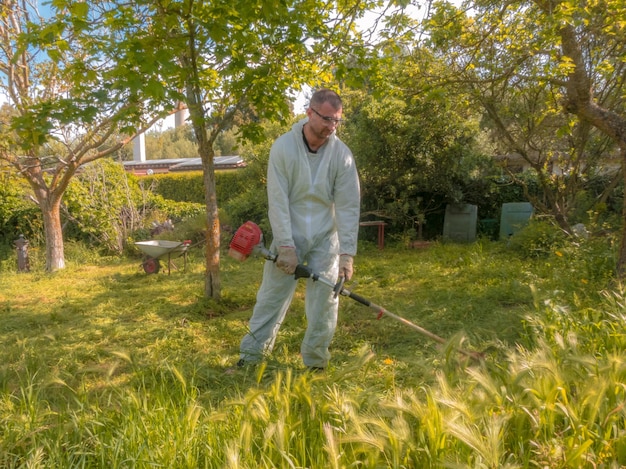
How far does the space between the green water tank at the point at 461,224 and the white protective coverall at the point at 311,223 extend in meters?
7.80

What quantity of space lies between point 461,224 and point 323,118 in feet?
27.7

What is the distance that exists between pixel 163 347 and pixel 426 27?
4.44m

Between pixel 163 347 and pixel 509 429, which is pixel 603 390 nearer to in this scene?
pixel 509 429

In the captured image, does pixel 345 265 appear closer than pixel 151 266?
Yes

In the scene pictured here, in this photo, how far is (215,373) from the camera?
3.36 metres

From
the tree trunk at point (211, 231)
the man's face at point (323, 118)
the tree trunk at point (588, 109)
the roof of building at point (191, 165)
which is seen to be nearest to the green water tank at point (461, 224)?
the tree trunk at point (588, 109)

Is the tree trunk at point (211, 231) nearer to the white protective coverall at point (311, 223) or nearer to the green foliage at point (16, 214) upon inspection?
the white protective coverall at point (311, 223)

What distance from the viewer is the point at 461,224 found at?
11.0m

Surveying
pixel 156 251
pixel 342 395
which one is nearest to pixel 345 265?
pixel 342 395

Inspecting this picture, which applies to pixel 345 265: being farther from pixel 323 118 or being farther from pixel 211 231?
pixel 211 231

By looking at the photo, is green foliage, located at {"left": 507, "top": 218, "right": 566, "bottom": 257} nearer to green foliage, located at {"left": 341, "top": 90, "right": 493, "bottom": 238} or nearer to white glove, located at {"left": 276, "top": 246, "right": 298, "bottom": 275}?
green foliage, located at {"left": 341, "top": 90, "right": 493, "bottom": 238}

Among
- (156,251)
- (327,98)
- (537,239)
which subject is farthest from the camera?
(537,239)

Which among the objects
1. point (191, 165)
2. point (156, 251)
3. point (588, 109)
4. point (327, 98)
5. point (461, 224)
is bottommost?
point (156, 251)

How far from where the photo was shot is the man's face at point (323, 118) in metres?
3.27
